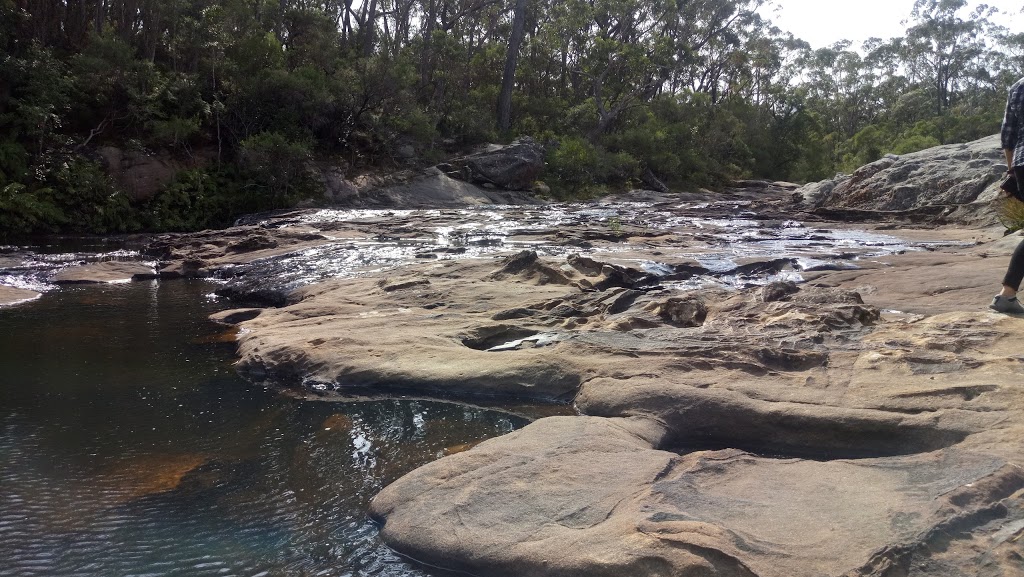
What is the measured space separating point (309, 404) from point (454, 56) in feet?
72.8

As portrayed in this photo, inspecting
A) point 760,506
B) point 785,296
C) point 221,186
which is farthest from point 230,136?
point 760,506

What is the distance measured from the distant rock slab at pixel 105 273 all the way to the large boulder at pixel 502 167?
1134 cm

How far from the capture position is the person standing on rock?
454cm

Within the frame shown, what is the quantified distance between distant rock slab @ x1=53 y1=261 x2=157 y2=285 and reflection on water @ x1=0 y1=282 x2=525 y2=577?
3665mm

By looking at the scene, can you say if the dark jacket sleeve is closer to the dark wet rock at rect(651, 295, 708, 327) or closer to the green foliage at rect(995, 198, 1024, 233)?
the dark wet rock at rect(651, 295, 708, 327)

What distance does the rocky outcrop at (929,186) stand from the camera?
42.8 ft

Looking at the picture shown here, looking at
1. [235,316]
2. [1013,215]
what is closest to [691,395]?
[235,316]

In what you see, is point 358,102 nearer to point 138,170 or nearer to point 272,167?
point 272,167

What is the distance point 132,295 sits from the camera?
8.77 meters

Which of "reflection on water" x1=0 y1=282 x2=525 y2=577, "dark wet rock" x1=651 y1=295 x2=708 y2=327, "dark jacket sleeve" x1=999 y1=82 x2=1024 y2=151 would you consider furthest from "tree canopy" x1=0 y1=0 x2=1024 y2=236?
"dark jacket sleeve" x1=999 y1=82 x2=1024 y2=151

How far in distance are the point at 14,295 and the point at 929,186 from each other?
602 inches

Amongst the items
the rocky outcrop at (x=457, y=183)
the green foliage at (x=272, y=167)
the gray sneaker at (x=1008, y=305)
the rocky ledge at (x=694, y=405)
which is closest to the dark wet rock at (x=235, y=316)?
the rocky ledge at (x=694, y=405)

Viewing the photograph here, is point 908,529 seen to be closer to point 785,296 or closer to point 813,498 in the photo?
point 813,498

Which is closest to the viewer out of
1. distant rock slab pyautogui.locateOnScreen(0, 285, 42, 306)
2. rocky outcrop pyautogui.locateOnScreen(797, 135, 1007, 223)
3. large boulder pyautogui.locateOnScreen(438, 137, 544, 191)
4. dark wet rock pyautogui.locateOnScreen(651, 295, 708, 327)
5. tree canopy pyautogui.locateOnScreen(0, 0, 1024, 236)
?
dark wet rock pyautogui.locateOnScreen(651, 295, 708, 327)
